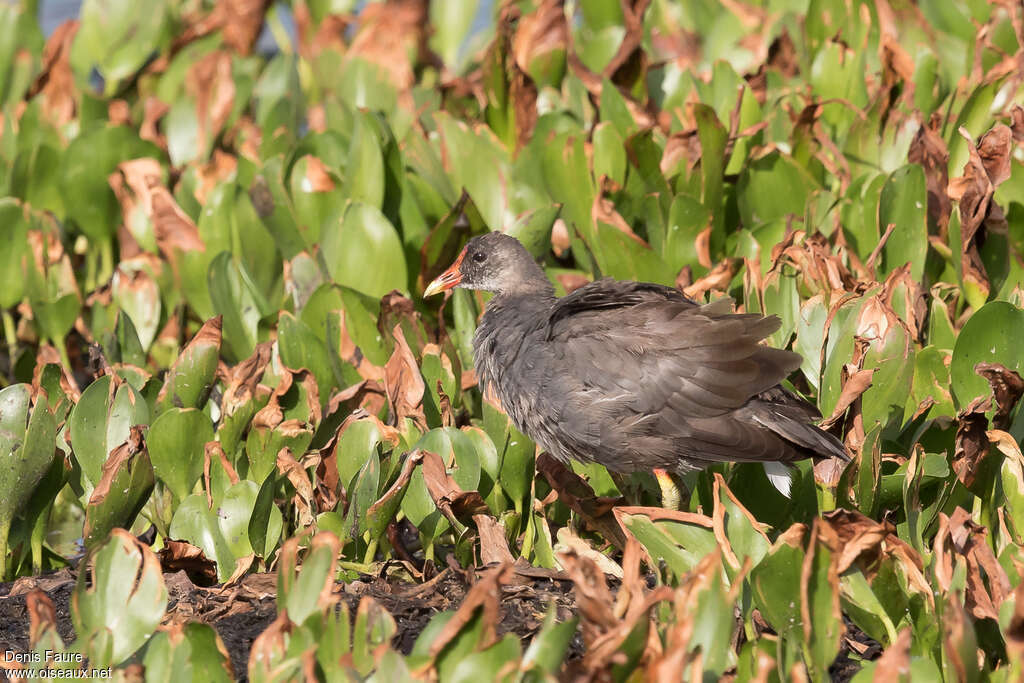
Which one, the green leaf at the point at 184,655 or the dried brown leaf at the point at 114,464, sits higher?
the green leaf at the point at 184,655

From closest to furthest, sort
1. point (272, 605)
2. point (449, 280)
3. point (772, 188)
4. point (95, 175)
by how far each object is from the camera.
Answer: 1. point (272, 605)
2. point (449, 280)
3. point (772, 188)
4. point (95, 175)

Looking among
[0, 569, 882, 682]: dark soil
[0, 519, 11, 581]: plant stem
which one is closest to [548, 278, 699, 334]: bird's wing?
[0, 569, 882, 682]: dark soil

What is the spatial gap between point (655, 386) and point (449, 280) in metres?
1.20

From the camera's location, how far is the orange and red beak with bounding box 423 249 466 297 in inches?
184

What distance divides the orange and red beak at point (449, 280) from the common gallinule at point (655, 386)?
2.38ft

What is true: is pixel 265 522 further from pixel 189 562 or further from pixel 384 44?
pixel 384 44

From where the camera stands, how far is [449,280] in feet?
15.4

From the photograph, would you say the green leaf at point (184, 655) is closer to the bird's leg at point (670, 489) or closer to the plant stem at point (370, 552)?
the plant stem at point (370, 552)

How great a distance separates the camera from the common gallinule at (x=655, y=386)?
11.9ft

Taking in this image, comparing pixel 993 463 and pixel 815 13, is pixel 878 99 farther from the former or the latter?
pixel 993 463

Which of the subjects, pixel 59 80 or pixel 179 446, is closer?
pixel 179 446

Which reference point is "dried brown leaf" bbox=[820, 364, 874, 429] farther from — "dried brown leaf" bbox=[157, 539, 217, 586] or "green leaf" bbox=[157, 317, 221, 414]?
"green leaf" bbox=[157, 317, 221, 414]

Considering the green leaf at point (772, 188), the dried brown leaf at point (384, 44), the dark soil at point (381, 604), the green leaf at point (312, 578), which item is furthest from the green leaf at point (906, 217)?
the dried brown leaf at point (384, 44)

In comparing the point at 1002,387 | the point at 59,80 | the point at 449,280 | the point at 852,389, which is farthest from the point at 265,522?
the point at 59,80
